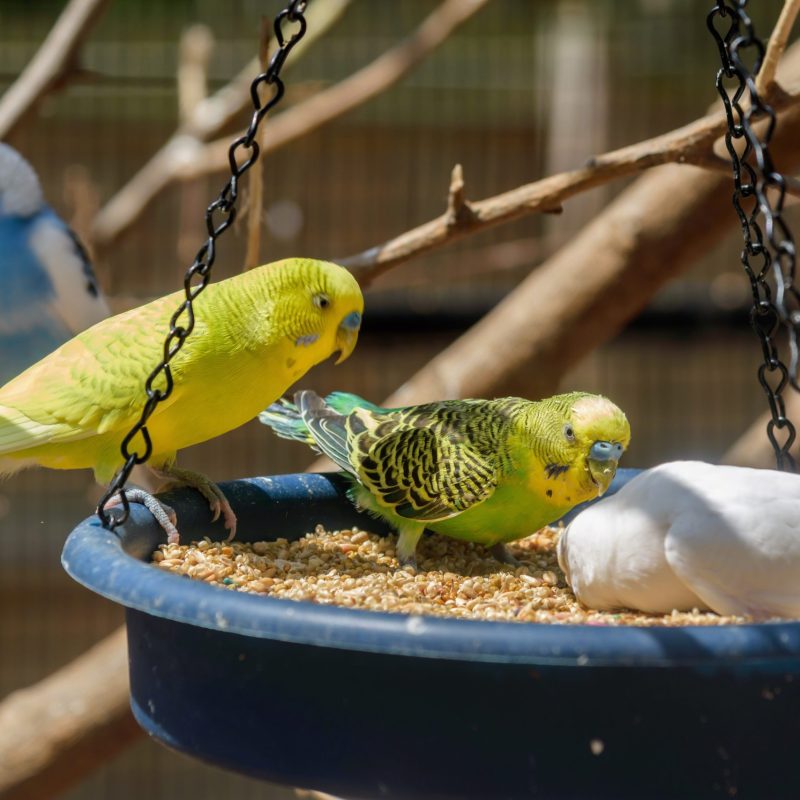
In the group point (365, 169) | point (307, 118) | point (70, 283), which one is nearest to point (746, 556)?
point (70, 283)

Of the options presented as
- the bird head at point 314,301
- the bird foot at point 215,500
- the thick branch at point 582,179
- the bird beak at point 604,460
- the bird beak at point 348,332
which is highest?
the thick branch at point 582,179

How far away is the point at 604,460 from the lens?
1.49 metres

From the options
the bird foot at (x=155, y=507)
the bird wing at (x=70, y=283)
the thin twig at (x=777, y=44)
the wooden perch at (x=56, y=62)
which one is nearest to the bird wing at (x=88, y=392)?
the bird foot at (x=155, y=507)

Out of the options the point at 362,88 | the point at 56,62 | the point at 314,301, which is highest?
the point at 56,62

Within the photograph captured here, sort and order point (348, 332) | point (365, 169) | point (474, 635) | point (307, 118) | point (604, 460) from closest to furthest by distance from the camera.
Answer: point (474, 635)
point (604, 460)
point (348, 332)
point (307, 118)
point (365, 169)

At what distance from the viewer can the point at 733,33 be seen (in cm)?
132

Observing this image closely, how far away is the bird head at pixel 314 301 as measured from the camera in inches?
65.1

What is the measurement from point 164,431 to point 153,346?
126mm

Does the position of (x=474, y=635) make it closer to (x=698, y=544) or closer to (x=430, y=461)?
(x=698, y=544)

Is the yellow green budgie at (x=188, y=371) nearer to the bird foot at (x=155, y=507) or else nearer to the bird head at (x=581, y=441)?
the bird foot at (x=155, y=507)

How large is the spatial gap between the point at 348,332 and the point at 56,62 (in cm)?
154

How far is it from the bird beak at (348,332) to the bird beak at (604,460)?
1.34 ft

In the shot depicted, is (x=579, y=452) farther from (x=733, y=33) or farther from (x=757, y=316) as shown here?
(x=733, y=33)

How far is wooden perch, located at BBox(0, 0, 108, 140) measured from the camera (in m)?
2.82
